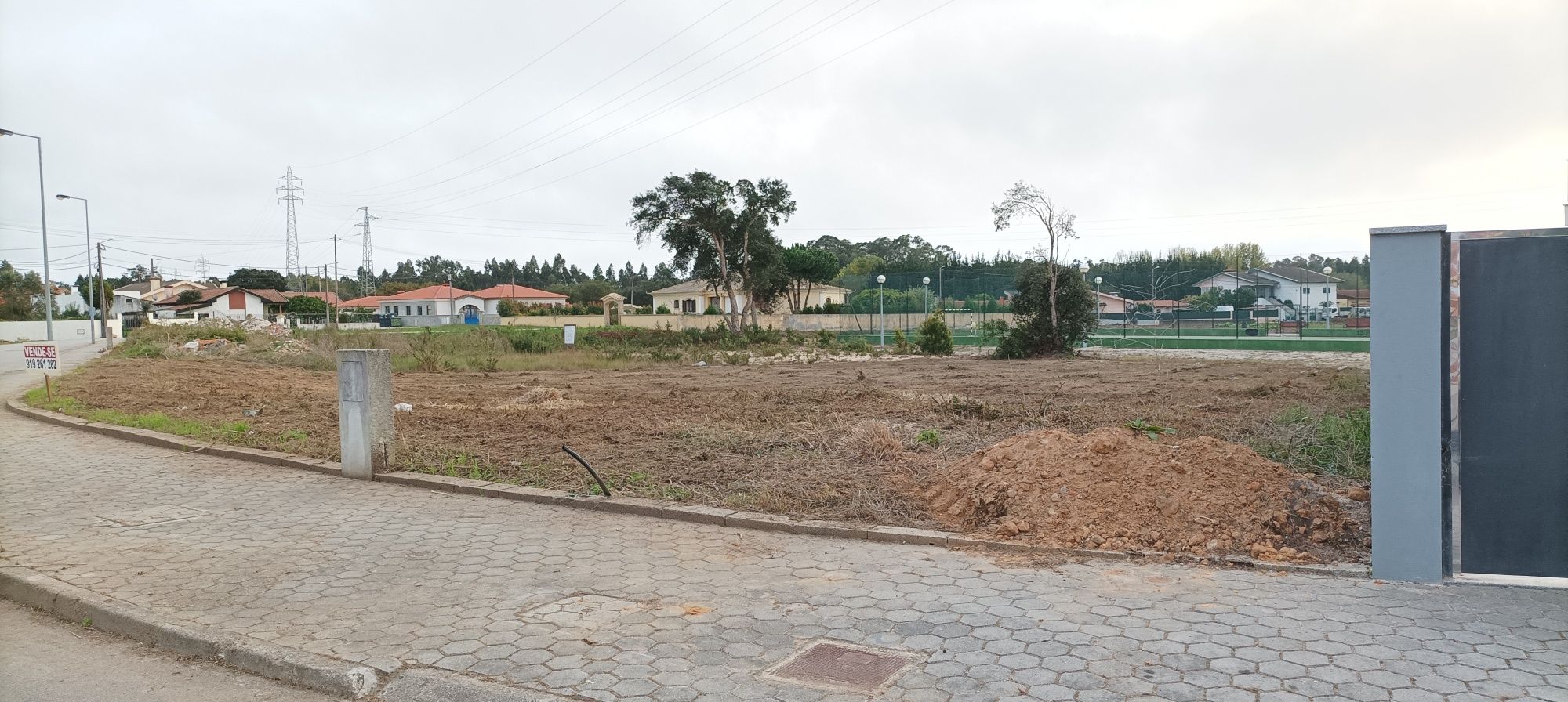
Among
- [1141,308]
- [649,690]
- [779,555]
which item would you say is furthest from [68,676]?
[1141,308]

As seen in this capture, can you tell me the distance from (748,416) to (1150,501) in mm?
7115

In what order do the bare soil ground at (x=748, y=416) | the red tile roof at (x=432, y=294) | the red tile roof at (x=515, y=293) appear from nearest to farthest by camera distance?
the bare soil ground at (x=748, y=416) < the red tile roof at (x=432, y=294) < the red tile roof at (x=515, y=293)

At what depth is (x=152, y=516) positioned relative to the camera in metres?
7.54

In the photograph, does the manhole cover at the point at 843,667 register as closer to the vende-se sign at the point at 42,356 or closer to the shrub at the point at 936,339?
the vende-se sign at the point at 42,356

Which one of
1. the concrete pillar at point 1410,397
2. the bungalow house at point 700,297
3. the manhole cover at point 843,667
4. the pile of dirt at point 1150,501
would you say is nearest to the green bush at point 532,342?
the pile of dirt at point 1150,501

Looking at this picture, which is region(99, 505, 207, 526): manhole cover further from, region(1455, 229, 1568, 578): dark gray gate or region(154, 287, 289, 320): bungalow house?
region(154, 287, 289, 320): bungalow house

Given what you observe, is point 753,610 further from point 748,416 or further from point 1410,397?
point 748,416

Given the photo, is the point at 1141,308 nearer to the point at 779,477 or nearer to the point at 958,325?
the point at 958,325

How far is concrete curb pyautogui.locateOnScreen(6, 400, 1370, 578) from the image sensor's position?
564 cm

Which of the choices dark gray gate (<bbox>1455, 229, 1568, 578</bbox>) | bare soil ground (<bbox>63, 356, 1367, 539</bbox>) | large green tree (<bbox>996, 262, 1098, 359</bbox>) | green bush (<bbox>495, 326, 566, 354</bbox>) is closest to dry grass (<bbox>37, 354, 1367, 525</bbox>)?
bare soil ground (<bbox>63, 356, 1367, 539</bbox>)

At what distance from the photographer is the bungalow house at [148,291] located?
10506 cm

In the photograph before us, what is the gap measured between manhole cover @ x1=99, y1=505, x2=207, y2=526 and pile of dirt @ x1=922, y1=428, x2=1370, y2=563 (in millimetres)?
5944

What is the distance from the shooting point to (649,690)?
3889 millimetres

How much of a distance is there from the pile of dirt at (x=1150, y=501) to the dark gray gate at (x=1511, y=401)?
0.82 m
